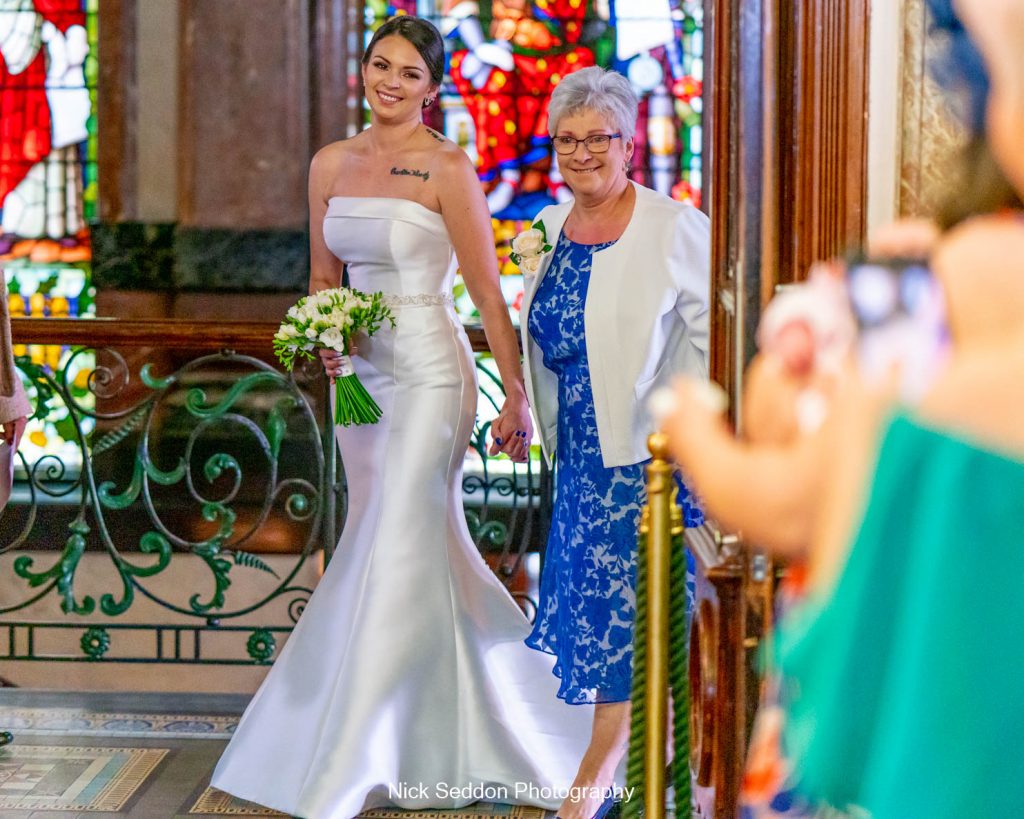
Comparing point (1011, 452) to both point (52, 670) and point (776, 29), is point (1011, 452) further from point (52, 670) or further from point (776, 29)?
point (52, 670)

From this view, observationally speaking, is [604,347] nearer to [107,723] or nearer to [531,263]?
[531,263]

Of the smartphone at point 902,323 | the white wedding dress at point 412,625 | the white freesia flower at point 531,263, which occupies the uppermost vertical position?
the white freesia flower at point 531,263

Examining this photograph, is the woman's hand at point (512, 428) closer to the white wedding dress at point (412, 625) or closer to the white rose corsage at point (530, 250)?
the white wedding dress at point (412, 625)

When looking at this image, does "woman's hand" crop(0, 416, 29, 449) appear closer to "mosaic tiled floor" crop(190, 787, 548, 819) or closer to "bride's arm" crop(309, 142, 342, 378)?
"bride's arm" crop(309, 142, 342, 378)

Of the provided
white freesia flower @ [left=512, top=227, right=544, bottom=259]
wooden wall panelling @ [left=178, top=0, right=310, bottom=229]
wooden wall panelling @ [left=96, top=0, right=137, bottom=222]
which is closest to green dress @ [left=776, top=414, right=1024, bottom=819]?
white freesia flower @ [left=512, top=227, right=544, bottom=259]

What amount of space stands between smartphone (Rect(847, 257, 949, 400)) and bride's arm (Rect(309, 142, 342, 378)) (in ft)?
11.0

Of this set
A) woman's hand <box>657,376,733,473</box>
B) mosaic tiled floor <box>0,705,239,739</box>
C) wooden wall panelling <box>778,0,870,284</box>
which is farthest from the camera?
mosaic tiled floor <box>0,705,239,739</box>

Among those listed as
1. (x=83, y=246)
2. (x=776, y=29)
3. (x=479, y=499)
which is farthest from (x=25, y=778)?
(x=83, y=246)

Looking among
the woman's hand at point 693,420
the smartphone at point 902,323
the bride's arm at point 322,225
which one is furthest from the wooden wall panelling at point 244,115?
the smartphone at point 902,323

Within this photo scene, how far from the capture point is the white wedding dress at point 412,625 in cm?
450

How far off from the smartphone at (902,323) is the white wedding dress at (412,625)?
3275 mm

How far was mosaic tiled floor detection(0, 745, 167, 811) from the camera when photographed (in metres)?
4.45

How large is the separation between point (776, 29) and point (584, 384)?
1.78m

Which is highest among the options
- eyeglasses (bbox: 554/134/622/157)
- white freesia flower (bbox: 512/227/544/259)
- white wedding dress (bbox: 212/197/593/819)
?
eyeglasses (bbox: 554/134/622/157)
